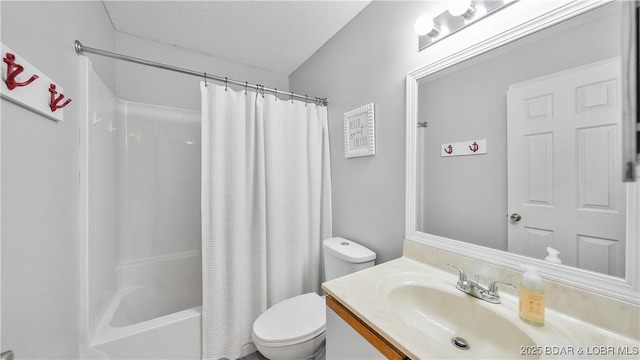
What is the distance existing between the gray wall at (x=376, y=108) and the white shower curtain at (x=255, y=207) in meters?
0.19

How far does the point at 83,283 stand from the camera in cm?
110

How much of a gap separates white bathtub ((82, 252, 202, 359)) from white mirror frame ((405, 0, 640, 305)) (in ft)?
4.68

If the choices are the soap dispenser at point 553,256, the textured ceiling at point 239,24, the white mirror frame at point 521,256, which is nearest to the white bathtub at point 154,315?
the white mirror frame at point 521,256

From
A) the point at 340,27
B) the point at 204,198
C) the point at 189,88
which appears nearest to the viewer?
the point at 204,198

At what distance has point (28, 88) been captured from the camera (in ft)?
2.31

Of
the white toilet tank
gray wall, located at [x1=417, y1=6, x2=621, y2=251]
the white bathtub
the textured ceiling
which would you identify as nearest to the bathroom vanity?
gray wall, located at [x1=417, y1=6, x2=621, y2=251]

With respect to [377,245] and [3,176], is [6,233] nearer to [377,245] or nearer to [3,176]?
[3,176]

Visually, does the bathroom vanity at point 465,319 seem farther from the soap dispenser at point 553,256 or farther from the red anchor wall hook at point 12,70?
the red anchor wall hook at point 12,70

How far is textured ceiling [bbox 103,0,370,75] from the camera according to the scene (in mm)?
1444

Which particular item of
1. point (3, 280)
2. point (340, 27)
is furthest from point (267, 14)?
point (3, 280)

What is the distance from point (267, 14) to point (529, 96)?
156 cm

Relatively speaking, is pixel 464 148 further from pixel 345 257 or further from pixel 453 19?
pixel 345 257

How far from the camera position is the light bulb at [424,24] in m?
1.02

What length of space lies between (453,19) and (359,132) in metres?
0.72
